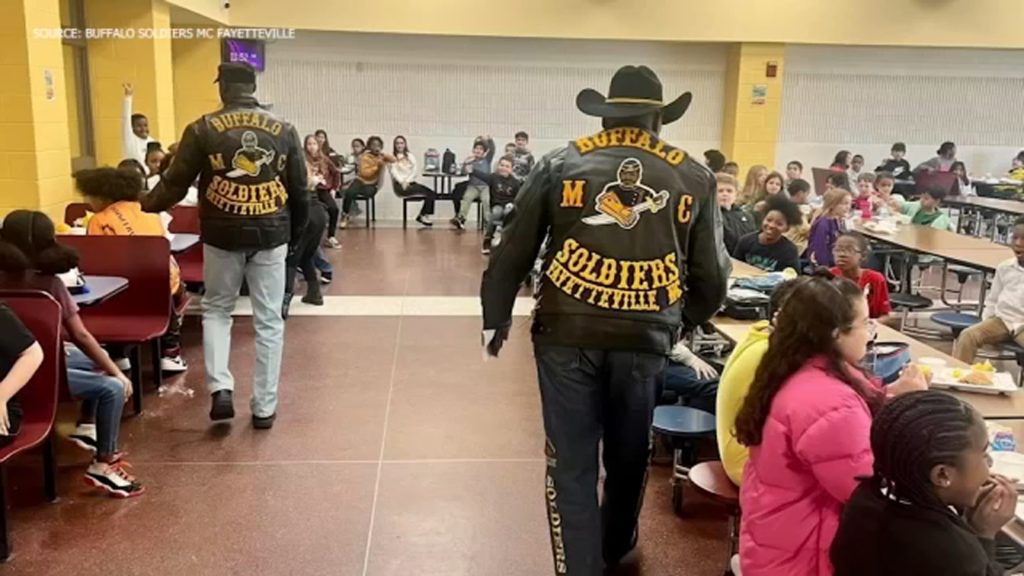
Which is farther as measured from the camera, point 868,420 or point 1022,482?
point 1022,482

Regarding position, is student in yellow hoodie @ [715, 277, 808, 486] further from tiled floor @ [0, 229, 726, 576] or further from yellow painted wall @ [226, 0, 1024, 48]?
yellow painted wall @ [226, 0, 1024, 48]

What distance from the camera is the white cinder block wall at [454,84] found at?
1246 centimetres

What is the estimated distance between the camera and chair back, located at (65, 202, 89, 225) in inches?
231

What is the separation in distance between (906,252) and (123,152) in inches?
264

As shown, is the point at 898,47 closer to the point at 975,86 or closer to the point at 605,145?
the point at 975,86

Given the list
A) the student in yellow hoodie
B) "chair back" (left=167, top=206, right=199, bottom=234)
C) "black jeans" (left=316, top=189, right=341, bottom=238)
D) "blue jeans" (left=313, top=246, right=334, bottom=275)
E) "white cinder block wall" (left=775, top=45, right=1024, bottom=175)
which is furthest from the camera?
"white cinder block wall" (left=775, top=45, right=1024, bottom=175)

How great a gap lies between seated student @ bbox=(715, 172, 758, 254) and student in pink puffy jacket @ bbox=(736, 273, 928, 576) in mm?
3432

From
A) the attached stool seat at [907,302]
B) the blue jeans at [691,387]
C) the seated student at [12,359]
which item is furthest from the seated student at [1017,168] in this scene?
the seated student at [12,359]

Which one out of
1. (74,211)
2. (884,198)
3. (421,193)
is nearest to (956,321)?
(884,198)

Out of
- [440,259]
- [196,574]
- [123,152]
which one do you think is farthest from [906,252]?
[123,152]

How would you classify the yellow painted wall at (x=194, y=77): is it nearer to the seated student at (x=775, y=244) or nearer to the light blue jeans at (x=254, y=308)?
the light blue jeans at (x=254, y=308)

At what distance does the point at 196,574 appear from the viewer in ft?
9.82

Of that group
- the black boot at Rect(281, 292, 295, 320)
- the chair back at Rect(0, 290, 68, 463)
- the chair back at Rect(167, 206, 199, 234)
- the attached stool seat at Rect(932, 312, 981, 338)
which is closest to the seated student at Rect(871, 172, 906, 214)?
the attached stool seat at Rect(932, 312, 981, 338)

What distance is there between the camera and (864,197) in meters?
8.45
